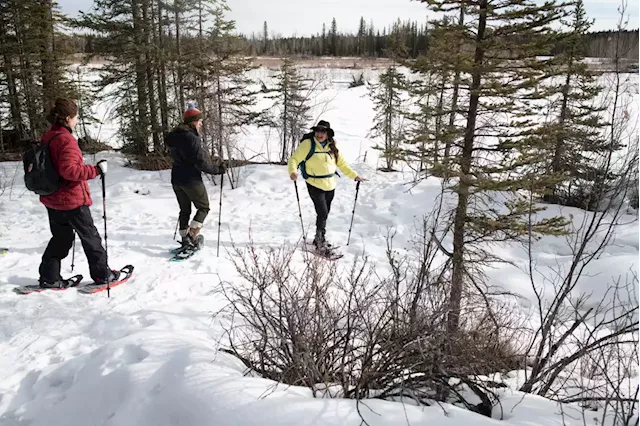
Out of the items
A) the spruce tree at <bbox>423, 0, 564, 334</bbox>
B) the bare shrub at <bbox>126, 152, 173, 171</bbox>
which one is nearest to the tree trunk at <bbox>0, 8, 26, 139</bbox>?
the bare shrub at <bbox>126, 152, 173, 171</bbox>

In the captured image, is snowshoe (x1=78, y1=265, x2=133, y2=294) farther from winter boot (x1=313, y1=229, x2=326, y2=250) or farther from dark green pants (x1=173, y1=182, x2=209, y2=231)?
winter boot (x1=313, y1=229, x2=326, y2=250)

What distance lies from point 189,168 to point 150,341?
299 cm

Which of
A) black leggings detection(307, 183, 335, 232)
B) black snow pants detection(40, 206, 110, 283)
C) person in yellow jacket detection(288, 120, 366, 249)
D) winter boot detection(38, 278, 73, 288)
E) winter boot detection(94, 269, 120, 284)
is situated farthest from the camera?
black leggings detection(307, 183, 335, 232)

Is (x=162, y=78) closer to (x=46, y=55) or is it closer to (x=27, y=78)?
(x=46, y=55)

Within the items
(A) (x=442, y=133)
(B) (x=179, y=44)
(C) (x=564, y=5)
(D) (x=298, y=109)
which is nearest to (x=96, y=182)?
(B) (x=179, y=44)

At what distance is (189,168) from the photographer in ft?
19.6

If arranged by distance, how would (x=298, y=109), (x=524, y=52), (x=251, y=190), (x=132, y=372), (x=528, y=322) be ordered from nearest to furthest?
(x=132, y=372), (x=524, y=52), (x=528, y=322), (x=251, y=190), (x=298, y=109)

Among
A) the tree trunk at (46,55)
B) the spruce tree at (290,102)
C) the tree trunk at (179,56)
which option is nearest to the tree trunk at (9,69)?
the tree trunk at (46,55)

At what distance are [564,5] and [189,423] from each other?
5646 millimetres

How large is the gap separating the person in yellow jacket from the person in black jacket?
4.26 ft

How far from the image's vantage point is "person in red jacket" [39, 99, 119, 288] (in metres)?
4.34

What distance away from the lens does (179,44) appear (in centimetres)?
1368

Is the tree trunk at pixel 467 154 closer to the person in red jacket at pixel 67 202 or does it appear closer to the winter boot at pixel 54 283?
the person in red jacket at pixel 67 202

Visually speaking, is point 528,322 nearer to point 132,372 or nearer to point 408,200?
point 408,200
